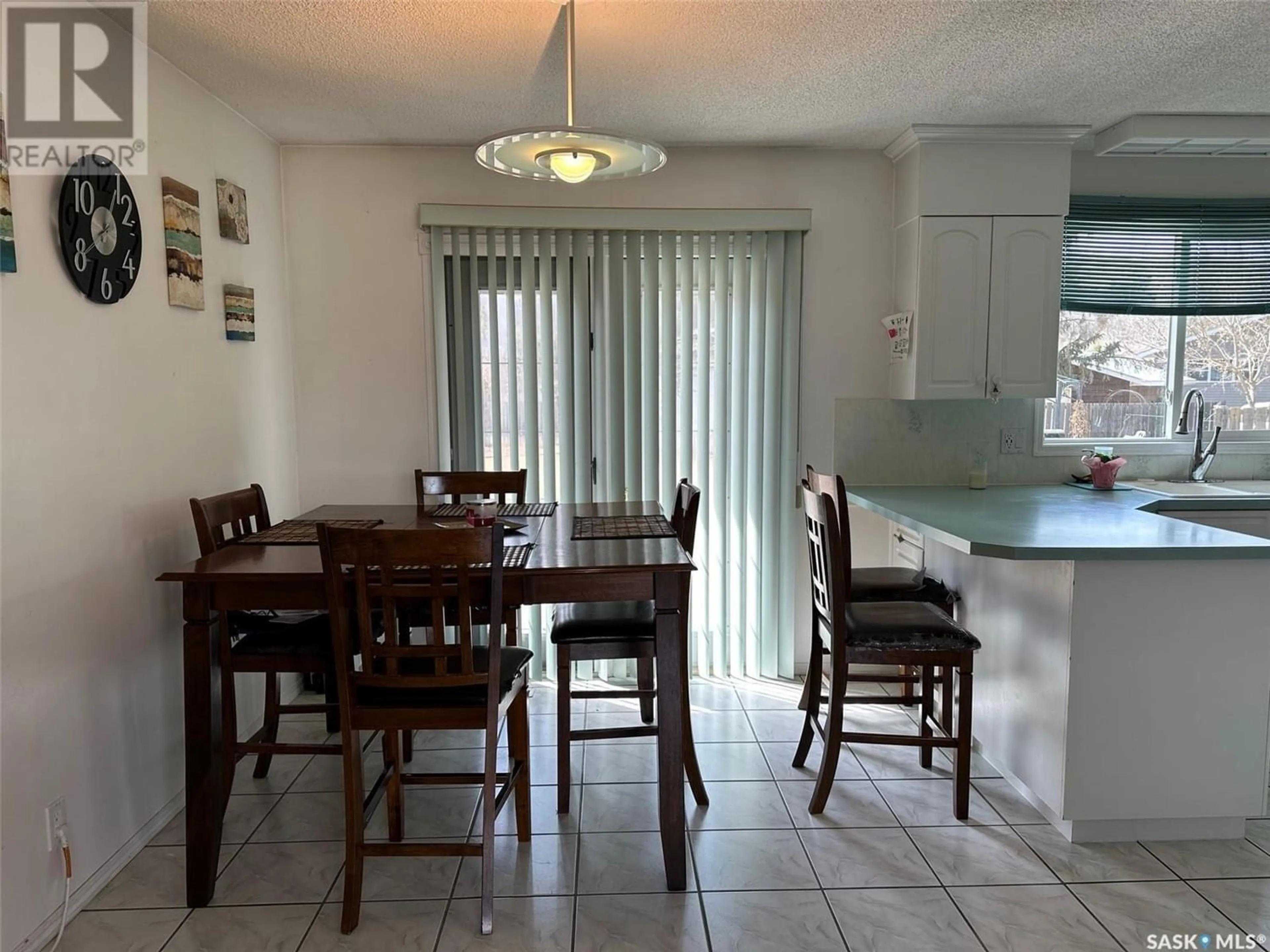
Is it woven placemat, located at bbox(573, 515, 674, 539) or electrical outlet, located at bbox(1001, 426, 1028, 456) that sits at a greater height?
electrical outlet, located at bbox(1001, 426, 1028, 456)

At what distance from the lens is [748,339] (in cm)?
350

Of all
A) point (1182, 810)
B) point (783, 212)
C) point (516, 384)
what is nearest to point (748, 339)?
point (783, 212)

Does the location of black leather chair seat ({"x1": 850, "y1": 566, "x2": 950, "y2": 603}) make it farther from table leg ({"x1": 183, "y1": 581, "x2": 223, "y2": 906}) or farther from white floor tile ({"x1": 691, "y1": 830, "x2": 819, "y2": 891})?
table leg ({"x1": 183, "y1": 581, "x2": 223, "y2": 906})

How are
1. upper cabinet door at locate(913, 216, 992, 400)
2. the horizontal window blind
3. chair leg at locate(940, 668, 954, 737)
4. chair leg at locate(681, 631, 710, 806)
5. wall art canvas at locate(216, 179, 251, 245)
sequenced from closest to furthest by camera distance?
chair leg at locate(681, 631, 710, 806) < chair leg at locate(940, 668, 954, 737) < wall art canvas at locate(216, 179, 251, 245) < upper cabinet door at locate(913, 216, 992, 400) < the horizontal window blind

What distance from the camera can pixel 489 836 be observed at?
1897 millimetres

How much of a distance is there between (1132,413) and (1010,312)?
0.97 metres

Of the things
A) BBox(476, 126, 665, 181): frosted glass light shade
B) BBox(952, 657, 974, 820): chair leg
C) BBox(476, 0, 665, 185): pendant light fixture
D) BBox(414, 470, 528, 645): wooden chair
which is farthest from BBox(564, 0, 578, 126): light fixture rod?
BBox(952, 657, 974, 820): chair leg

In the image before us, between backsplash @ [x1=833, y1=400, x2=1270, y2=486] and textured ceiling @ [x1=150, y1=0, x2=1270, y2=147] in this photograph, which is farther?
backsplash @ [x1=833, y1=400, x2=1270, y2=486]

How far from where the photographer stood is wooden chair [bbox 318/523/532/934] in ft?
5.72

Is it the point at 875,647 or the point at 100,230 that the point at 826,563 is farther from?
the point at 100,230

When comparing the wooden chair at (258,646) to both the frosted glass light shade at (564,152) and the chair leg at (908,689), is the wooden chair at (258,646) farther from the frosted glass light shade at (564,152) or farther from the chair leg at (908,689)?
the chair leg at (908,689)

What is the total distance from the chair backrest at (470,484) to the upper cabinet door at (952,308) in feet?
5.67

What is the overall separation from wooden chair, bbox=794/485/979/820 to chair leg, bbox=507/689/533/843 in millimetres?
885
